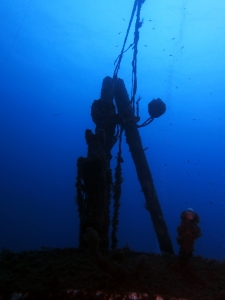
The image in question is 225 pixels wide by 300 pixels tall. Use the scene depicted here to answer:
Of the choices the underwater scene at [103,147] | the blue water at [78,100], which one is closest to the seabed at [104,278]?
the underwater scene at [103,147]

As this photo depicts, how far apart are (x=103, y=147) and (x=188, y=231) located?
3.00 meters

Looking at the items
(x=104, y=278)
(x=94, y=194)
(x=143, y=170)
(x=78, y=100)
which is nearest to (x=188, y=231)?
(x=104, y=278)

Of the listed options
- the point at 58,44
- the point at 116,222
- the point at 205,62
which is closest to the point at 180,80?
the point at 205,62

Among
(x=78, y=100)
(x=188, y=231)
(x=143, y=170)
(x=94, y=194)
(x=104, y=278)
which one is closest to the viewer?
(x=104, y=278)

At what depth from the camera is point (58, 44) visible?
38844mm

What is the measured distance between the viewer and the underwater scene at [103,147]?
384 centimetres

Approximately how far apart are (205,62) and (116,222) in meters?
36.2

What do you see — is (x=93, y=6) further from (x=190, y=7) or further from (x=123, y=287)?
(x=123, y=287)

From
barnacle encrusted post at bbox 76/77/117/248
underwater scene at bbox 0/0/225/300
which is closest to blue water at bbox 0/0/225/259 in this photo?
underwater scene at bbox 0/0/225/300

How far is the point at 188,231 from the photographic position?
163 inches

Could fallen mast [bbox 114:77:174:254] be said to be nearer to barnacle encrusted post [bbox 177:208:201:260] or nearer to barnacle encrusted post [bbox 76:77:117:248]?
barnacle encrusted post [bbox 76:77:117:248]

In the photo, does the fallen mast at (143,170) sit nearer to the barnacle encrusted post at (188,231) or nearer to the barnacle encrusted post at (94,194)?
the barnacle encrusted post at (94,194)

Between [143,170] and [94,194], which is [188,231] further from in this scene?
[143,170]

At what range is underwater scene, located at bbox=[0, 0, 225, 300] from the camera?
3.84 meters
